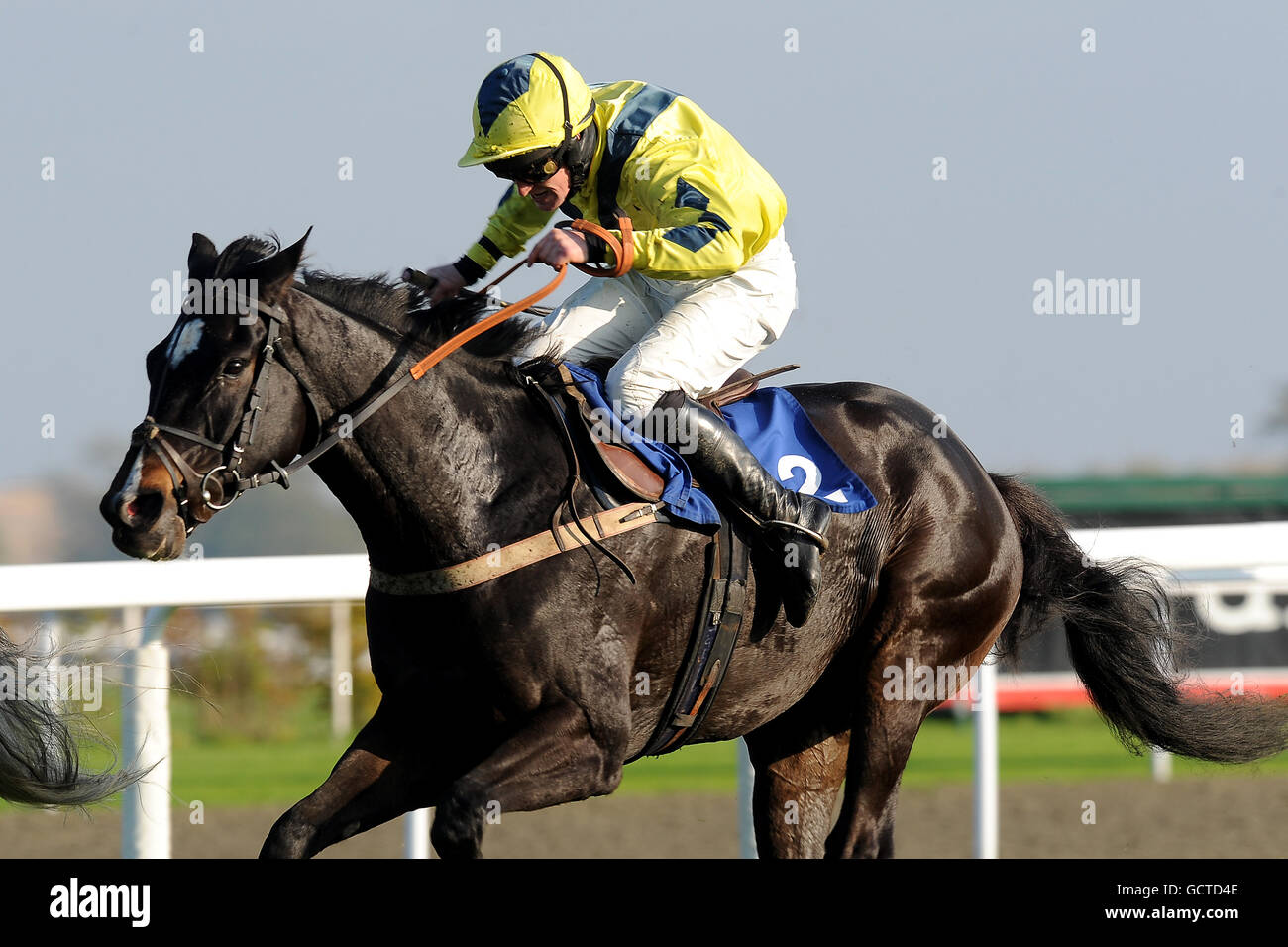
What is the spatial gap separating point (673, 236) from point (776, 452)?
0.62m

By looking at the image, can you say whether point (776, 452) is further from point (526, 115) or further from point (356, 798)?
point (356, 798)

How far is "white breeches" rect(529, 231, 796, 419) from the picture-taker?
3619mm

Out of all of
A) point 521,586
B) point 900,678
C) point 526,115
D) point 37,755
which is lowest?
point 37,755

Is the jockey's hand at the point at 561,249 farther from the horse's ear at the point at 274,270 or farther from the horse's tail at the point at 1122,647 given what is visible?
the horse's tail at the point at 1122,647

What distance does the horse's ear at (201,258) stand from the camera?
315 centimetres

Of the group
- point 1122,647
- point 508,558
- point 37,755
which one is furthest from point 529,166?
point 1122,647

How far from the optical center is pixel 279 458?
3.11m

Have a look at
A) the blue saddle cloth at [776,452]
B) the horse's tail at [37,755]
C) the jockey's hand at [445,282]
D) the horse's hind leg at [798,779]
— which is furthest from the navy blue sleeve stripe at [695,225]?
the horse's tail at [37,755]

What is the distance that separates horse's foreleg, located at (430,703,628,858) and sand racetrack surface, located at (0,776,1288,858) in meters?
3.28

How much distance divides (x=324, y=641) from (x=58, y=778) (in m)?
7.89

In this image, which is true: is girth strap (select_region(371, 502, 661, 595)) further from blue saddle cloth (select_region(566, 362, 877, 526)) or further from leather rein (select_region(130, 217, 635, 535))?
leather rein (select_region(130, 217, 635, 535))

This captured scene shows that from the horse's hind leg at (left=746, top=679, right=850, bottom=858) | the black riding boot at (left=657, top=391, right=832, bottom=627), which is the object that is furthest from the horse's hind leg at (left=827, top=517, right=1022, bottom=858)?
the black riding boot at (left=657, top=391, right=832, bottom=627)

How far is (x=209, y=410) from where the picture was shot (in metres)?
2.99

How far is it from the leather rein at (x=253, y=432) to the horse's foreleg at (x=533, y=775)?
683mm
